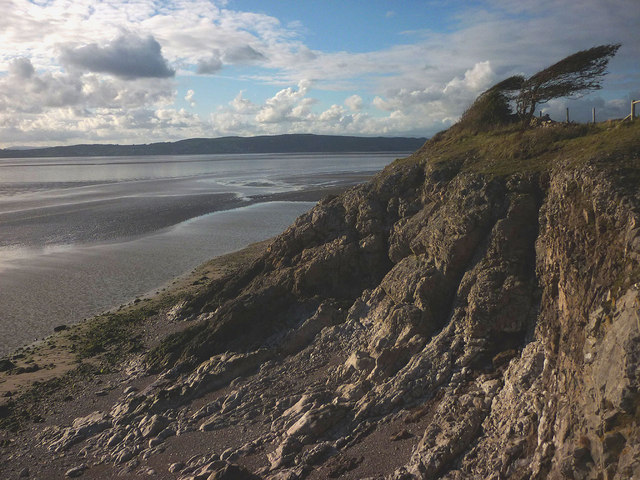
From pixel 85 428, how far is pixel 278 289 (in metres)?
10.3

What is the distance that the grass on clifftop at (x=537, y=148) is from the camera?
1605 centimetres

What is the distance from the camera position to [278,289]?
2508 cm

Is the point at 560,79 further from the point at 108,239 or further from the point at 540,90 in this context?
the point at 108,239

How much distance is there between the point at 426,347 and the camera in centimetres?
1784

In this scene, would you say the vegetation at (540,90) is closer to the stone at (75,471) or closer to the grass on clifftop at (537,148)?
the grass on clifftop at (537,148)

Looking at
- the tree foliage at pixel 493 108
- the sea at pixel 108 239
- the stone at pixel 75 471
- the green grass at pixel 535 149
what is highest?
the tree foliage at pixel 493 108

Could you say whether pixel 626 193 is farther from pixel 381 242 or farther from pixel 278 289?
pixel 278 289

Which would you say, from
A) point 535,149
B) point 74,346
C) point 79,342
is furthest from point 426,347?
point 79,342

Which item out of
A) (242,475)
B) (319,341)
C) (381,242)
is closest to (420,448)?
(242,475)

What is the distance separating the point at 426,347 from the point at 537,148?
9.58 metres

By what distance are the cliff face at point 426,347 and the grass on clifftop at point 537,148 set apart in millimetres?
536

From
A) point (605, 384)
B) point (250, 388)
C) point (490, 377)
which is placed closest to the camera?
point (605, 384)

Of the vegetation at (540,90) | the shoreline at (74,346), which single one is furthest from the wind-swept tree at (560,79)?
the shoreline at (74,346)

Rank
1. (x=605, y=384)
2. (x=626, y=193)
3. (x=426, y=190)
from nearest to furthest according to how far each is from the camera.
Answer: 1. (x=605, y=384)
2. (x=626, y=193)
3. (x=426, y=190)
